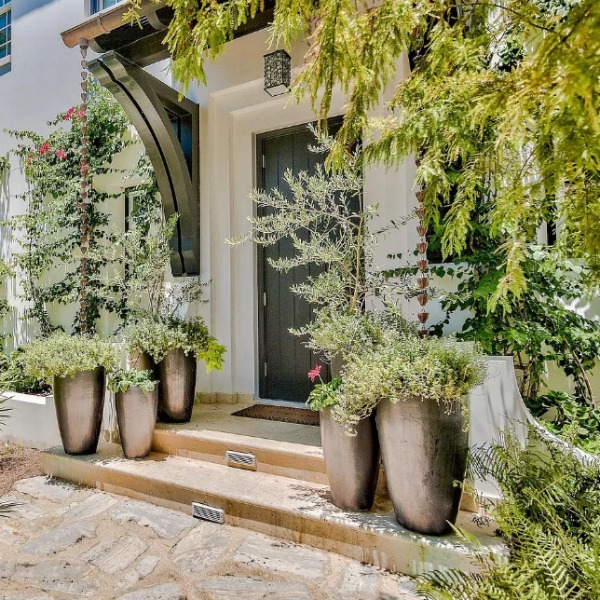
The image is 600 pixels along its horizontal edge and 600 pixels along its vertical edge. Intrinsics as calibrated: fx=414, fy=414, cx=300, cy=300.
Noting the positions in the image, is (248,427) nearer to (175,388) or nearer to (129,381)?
(175,388)

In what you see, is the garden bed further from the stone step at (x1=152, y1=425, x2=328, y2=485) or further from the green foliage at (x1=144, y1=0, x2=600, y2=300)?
the green foliage at (x1=144, y1=0, x2=600, y2=300)

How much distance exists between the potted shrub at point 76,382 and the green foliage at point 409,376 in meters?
2.10

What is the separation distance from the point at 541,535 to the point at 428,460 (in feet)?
2.08

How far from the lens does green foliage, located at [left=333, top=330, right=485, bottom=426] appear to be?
1.98 metres

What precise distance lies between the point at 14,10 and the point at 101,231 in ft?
12.5

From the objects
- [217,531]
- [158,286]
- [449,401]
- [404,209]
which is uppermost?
[404,209]

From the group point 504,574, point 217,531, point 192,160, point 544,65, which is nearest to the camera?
point 544,65

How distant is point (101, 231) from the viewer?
492cm

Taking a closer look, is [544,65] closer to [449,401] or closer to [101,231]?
[449,401]

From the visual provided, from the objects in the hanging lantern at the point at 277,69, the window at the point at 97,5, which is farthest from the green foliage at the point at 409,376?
the window at the point at 97,5

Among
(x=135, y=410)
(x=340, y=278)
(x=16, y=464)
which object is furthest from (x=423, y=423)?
(x=16, y=464)

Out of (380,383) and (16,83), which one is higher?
(16,83)

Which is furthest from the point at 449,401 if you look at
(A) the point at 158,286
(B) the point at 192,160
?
(B) the point at 192,160

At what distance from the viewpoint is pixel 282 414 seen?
12.2 ft
